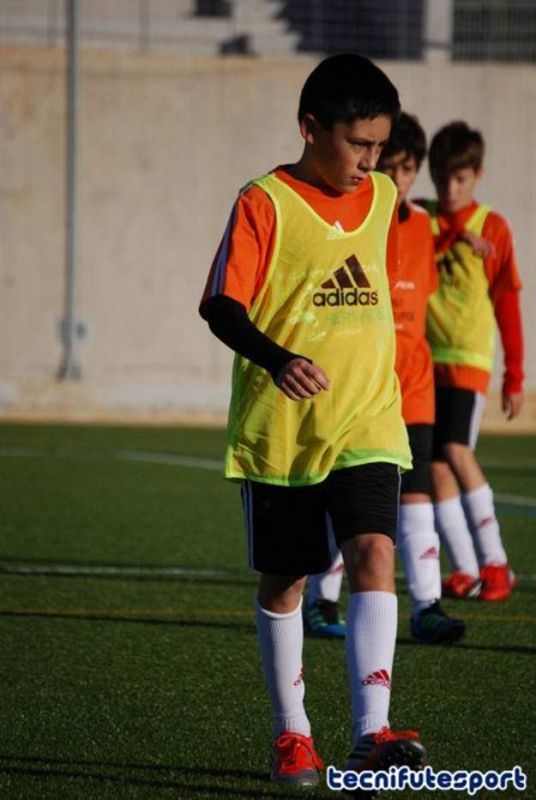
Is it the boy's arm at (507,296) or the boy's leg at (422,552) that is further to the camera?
the boy's arm at (507,296)

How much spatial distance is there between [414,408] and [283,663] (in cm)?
226

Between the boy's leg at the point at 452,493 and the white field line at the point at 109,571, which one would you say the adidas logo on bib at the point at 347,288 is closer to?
the boy's leg at the point at 452,493

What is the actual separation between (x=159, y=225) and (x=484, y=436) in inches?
208

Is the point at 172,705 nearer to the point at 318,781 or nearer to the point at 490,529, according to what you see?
the point at 318,781

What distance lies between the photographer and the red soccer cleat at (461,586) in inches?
290

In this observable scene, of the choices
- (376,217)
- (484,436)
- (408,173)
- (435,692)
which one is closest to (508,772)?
(435,692)

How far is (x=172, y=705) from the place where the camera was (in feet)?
16.4

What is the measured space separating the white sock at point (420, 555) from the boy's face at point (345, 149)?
231 cm

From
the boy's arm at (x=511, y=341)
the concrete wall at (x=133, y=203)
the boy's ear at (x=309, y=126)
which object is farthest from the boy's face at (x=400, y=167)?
the concrete wall at (x=133, y=203)

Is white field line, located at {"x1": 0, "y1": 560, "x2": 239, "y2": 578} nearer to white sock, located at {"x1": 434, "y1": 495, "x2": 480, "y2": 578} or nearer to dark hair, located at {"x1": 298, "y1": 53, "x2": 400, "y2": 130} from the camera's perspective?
white sock, located at {"x1": 434, "y1": 495, "x2": 480, "y2": 578}

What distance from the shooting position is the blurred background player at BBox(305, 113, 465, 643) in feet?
20.1

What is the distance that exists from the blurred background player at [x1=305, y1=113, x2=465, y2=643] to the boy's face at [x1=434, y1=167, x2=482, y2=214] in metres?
0.76

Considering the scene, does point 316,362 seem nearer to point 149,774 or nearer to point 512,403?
point 149,774

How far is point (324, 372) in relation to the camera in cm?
406
